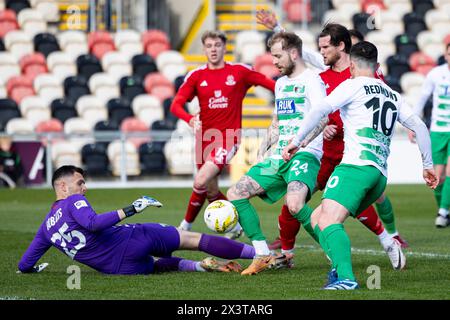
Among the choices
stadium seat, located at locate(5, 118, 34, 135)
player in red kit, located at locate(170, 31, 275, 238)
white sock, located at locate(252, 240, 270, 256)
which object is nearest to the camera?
white sock, located at locate(252, 240, 270, 256)

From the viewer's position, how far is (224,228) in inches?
361

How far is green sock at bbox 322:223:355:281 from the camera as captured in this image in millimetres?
7770

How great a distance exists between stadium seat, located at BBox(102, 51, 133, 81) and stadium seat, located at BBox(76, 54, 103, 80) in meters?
0.21

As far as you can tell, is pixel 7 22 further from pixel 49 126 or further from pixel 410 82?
pixel 410 82

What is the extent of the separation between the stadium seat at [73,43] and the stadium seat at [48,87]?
122cm

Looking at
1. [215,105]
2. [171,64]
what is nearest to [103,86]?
[171,64]

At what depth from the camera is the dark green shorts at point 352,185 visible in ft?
26.0

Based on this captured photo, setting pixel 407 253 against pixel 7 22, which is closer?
pixel 407 253

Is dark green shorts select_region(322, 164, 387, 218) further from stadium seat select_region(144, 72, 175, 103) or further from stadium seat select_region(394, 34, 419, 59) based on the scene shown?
stadium seat select_region(394, 34, 419, 59)

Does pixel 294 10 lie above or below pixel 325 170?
above

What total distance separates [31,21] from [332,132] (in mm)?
18473

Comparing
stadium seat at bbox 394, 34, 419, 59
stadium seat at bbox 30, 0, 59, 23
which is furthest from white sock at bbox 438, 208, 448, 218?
stadium seat at bbox 30, 0, 59, 23

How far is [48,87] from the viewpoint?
25016 mm
